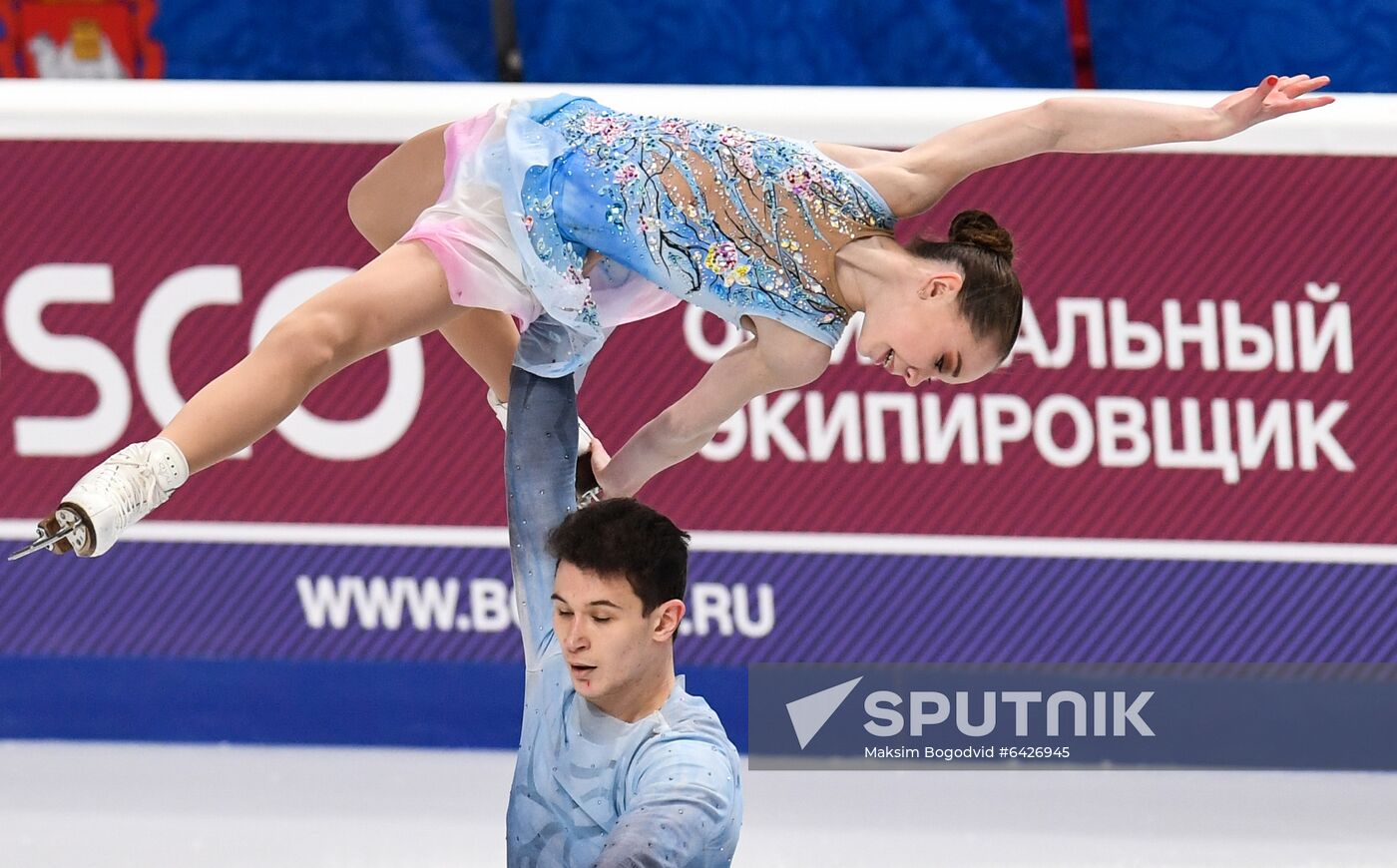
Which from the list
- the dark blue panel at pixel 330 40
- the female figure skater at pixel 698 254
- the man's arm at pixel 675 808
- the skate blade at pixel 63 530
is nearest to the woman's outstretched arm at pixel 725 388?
the female figure skater at pixel 698 254

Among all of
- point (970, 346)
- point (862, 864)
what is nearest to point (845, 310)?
point (970, 346)

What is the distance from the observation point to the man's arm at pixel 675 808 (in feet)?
7.08

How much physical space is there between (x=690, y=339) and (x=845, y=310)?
Answer: 4.40 feet

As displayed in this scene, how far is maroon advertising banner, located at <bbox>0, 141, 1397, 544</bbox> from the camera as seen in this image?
4.06m

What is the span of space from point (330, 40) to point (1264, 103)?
3.04 meters

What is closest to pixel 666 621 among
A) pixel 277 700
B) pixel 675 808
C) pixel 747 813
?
pixel 675 808

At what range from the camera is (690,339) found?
4.16 m

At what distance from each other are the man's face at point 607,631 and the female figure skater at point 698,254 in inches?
14.3

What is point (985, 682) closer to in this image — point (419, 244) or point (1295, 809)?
point (1295, 809)

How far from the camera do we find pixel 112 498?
2.35 metres

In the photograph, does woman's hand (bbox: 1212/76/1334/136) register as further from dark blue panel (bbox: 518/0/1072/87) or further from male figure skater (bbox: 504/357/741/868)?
dark blue panel (bbox: 518/0/1072/87)

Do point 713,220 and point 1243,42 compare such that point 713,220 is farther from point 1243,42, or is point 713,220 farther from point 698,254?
point 1243,42

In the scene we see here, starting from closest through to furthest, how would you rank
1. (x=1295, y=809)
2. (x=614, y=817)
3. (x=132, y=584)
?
(x=614, y=817), (x=1295, y=809), (x=132, y=584)

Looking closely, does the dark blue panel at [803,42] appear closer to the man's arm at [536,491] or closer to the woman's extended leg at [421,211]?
the woman's extended leg at [421,211]
